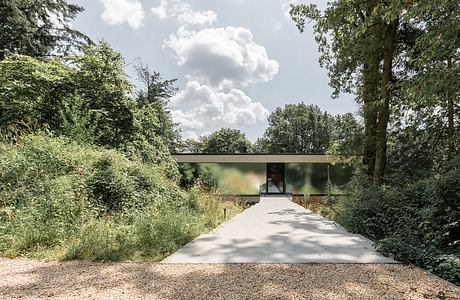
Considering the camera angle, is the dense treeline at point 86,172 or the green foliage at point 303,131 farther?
the green foliage at point 303,131

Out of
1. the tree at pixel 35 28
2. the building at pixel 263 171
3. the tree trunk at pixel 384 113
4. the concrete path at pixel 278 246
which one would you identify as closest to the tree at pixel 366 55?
the tree trunk at pixel 384 113

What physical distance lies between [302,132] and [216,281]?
135 ft

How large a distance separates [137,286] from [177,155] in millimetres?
15797

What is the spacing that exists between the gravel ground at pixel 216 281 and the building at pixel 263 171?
1452 cm

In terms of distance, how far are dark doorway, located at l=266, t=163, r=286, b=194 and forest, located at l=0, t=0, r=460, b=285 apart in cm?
713

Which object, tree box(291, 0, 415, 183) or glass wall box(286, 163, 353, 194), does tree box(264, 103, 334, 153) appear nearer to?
glass wall box(286, 163, 353, 194)

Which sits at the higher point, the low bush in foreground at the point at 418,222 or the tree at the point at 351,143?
the tree at the point at 351,143

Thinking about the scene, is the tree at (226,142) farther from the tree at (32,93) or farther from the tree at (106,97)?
the tree at (32,93)

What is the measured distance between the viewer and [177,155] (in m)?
18.7

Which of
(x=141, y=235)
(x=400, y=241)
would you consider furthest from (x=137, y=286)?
(x=400, y=241)

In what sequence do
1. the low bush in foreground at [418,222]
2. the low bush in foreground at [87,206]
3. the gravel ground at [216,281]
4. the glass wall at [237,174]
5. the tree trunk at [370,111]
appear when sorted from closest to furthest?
the gravel ground at [216,281], the low bush in foreground at [418,222], the low bush in foreground at [87,206], the tree trunk at [370,111], the glass wall at [237,174]

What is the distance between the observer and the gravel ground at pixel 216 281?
288 centimetres

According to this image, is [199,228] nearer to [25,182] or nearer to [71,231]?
[71,231]

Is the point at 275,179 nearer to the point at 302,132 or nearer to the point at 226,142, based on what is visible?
the point at 302,132
